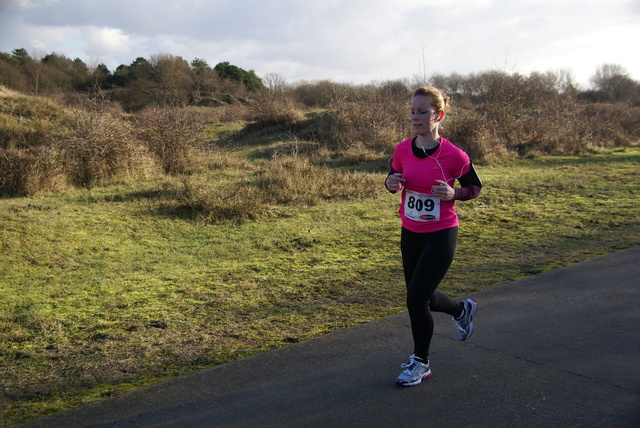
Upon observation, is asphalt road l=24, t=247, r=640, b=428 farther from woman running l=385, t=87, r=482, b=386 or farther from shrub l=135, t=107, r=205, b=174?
shrub l=135, t=107, r=205, b=174

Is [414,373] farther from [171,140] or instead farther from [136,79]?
[136,79]

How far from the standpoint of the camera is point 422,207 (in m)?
3.74

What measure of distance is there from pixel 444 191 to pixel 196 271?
4163 mm

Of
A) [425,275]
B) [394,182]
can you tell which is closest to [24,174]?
[394,182]

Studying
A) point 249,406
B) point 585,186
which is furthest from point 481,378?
point 585,186

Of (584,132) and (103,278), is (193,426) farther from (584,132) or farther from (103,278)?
(584,132)

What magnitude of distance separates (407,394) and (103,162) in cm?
991

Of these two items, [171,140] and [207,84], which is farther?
[207,84]

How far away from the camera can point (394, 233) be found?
8.70 metres

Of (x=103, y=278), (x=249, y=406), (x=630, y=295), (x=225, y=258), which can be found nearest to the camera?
(x=249, y=406)

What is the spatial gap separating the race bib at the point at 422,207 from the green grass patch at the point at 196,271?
1632 mm

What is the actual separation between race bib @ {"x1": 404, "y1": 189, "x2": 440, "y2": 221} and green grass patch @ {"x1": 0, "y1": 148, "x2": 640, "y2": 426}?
64.3 inches

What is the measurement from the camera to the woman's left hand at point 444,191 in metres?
3.55

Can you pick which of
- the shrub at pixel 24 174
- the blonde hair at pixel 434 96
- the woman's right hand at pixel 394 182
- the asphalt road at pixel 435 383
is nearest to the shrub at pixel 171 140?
the shrub at pixel 24 174
